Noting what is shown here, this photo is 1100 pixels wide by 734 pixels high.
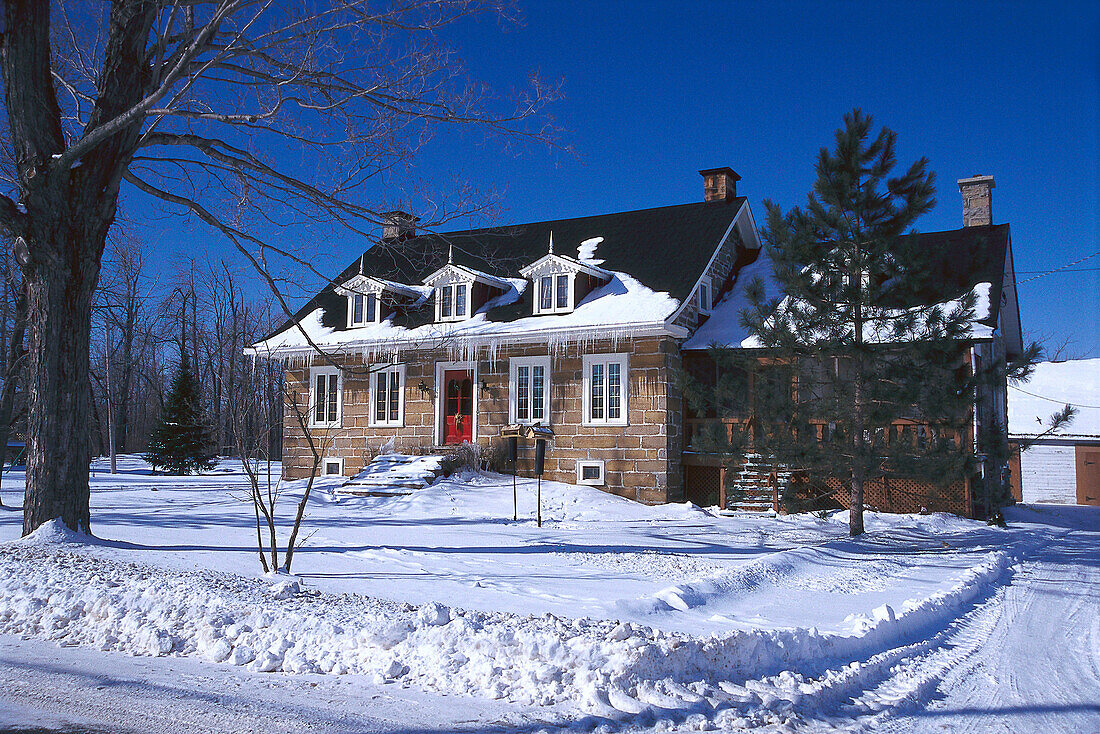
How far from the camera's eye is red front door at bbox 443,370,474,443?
21.0 m

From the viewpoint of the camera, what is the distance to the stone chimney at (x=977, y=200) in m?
21.1

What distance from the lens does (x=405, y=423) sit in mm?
21453

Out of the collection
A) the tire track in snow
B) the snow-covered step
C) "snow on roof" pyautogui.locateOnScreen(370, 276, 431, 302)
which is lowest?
the tire track in snow

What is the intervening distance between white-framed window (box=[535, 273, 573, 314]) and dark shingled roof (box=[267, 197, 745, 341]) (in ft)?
1.29

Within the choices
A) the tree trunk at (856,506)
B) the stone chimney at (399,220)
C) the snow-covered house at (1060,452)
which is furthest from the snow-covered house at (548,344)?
the snow-covered house at (1060,452)

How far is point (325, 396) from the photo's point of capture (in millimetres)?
22594

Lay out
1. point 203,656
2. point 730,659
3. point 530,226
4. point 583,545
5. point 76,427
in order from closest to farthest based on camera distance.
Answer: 1. point 730,659
2. point 203,656
3. point 76,427
4. point 583,545
5. point 530,226

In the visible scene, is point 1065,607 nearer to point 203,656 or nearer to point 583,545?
point 583,545

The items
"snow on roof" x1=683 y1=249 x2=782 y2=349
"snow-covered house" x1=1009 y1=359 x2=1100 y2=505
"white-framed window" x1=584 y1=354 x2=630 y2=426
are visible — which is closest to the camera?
"snow on roof" x1=683 y1=249 x2=782 y2=349

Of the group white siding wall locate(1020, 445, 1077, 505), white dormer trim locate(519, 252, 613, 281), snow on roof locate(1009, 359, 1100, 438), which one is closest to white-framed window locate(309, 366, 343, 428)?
white dormer trim locate(519, 252, 613, 281)

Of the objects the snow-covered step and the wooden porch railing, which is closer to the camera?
the wooden porch railing

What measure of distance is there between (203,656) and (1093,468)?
28.3m

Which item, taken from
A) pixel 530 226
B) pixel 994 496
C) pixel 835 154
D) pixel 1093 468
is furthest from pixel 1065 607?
pixel 1093 468

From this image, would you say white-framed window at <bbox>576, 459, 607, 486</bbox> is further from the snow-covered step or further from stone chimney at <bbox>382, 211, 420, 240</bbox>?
stone chimney at <bbox>382, 211, 420, 240</bbox>
